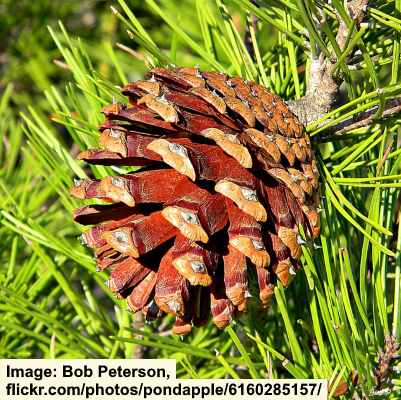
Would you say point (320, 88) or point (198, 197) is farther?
point (320, 88)

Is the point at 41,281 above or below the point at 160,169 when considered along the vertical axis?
below

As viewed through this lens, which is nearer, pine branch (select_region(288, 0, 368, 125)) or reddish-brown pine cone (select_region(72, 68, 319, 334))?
reddish-brown pine cone (select_region(72, 68, 319, 334))

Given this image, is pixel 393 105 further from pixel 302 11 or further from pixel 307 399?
pixel 307 399

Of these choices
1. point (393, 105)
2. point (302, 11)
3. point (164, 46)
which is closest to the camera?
point (302, 11)

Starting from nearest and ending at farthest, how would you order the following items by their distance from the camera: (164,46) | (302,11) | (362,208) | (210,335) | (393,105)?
(302,11) < (393,105) < (362,208) < (210,335) < (164,46)

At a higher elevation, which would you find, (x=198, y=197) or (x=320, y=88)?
(x=320, y=88)


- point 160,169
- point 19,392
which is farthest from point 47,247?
point 160,169
